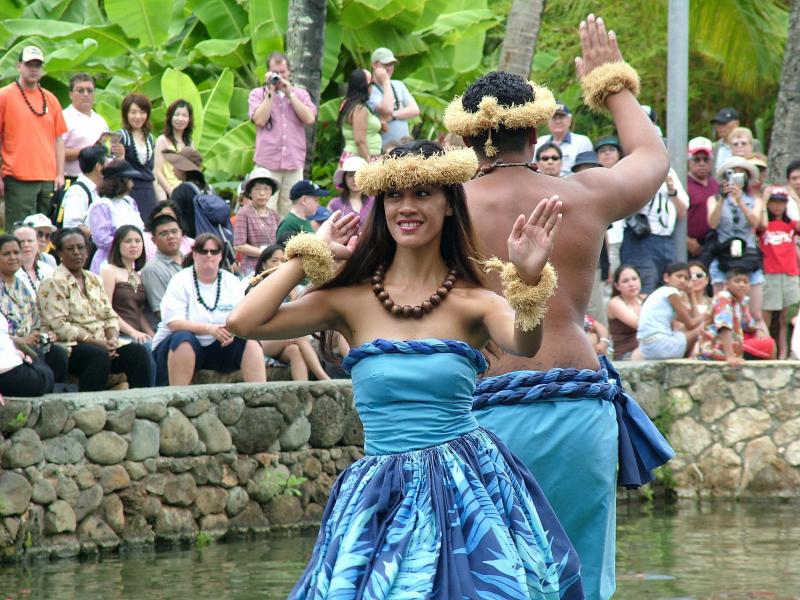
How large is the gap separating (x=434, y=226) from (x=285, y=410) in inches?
236

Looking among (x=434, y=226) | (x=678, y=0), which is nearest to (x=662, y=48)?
(x=678, y=0)

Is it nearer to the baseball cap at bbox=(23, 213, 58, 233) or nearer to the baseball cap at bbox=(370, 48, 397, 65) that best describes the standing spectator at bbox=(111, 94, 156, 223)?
the baseball cap at bbox=(23, 213, 58, 233)

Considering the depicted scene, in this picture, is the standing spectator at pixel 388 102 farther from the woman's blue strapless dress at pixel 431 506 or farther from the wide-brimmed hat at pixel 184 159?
the woman's blue strapless dress at pixel 431 506

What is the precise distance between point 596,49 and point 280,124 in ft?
24.8

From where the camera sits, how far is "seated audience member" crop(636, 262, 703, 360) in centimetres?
1172

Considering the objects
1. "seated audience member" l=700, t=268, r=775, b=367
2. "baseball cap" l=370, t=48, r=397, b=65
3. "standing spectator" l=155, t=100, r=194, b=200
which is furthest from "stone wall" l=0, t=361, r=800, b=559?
"baseball cap" l=370, t=48, r=397, b=65

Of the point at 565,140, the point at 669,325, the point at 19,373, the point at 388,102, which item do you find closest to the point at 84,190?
the point at 19,373

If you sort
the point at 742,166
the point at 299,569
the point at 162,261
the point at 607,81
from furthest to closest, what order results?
the point at 742,166 < the point at 162,261 < the point at 299,569 < the point at 607,81

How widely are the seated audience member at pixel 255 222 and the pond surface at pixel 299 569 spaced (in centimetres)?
255

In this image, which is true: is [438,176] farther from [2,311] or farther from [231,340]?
[231,340]

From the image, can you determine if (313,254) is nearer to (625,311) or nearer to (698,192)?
(625,311)

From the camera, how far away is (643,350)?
12.1m

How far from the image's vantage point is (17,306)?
8.63 metres

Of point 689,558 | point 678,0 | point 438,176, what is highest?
point 678,0
